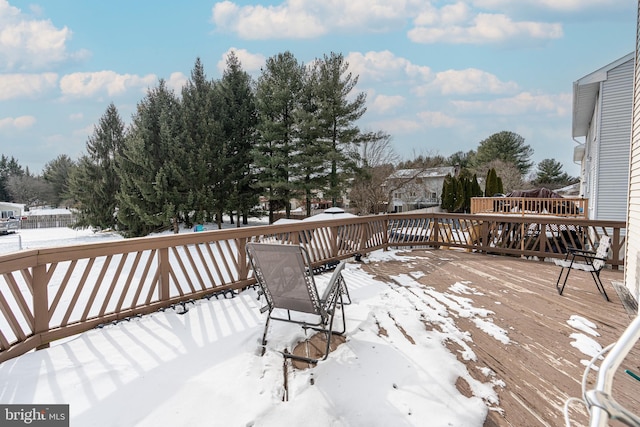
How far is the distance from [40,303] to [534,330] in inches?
178

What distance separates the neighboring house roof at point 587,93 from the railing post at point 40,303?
11846mm

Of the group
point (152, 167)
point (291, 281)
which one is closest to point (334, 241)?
point (291, 281)

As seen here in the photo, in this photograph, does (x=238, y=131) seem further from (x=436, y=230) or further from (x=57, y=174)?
(x=57, y=174)

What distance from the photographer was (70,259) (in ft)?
9.23

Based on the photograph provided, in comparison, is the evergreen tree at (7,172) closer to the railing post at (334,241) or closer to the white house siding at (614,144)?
the railing post at (334,241)

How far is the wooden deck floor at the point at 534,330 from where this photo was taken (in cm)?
202

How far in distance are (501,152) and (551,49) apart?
25.7 metres

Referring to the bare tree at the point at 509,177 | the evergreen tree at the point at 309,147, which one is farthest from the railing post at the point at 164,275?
the bare tree at the point at 509,177

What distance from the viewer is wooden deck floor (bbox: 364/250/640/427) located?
2020 mm

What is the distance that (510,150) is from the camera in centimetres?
3322

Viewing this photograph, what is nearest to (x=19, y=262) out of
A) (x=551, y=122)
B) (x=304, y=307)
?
(x=304, y=307)

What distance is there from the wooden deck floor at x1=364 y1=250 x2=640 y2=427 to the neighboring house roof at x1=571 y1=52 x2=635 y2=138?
584cm

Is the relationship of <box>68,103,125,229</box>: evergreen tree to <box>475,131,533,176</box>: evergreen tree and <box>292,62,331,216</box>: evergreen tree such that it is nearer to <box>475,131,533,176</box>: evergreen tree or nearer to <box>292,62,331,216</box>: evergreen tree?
→ <box>292,62,331,216</box>: evergreen tree

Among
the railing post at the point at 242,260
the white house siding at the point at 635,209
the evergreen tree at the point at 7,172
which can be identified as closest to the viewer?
the white house siding at the point at 635,209
